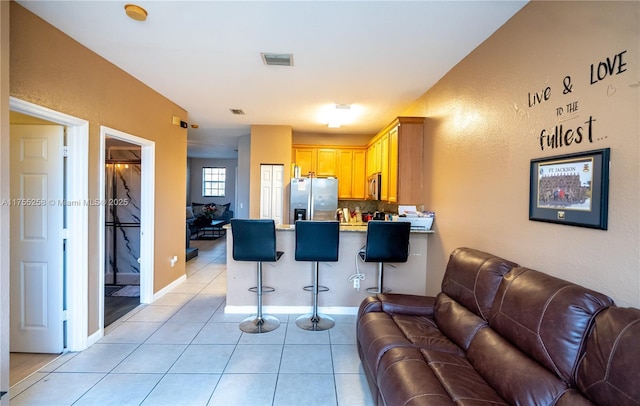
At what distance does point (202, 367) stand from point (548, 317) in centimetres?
239

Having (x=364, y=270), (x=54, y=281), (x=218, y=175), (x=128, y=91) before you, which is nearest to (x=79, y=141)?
(x=128, y=91)

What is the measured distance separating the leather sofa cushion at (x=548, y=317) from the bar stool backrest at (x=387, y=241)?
4.24ft

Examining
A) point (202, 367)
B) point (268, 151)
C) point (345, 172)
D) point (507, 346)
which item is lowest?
point (202, 367)

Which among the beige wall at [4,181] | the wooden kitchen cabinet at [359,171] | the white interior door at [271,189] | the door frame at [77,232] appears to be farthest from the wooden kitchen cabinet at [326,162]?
the beige wall at [4,181]

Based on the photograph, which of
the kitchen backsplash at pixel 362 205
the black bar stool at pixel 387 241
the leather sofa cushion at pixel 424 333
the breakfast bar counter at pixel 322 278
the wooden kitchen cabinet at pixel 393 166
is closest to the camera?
the leather sofa cushion at pixel 424 333

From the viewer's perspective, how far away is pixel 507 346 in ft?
4.87

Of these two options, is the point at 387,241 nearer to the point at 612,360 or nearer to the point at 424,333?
the point at 424,333

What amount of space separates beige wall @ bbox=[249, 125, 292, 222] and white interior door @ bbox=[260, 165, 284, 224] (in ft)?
0.23

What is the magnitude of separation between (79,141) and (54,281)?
1.22m

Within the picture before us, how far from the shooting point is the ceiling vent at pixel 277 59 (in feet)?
8.62

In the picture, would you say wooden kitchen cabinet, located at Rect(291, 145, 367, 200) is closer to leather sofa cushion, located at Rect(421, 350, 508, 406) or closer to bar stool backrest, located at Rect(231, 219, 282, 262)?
bar stool backrest, located at Rect(231, 219, 282, 262)

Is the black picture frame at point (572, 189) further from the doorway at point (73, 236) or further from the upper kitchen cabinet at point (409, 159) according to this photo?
the doorway at point (73, 236)

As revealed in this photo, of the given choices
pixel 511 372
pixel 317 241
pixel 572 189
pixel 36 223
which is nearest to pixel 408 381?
pixel 511 372

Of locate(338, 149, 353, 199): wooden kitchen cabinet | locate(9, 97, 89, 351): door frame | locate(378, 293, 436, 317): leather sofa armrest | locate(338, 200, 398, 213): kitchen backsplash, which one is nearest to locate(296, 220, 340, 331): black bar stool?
locate(378, 293, 436, 317): leather sofa armrest
